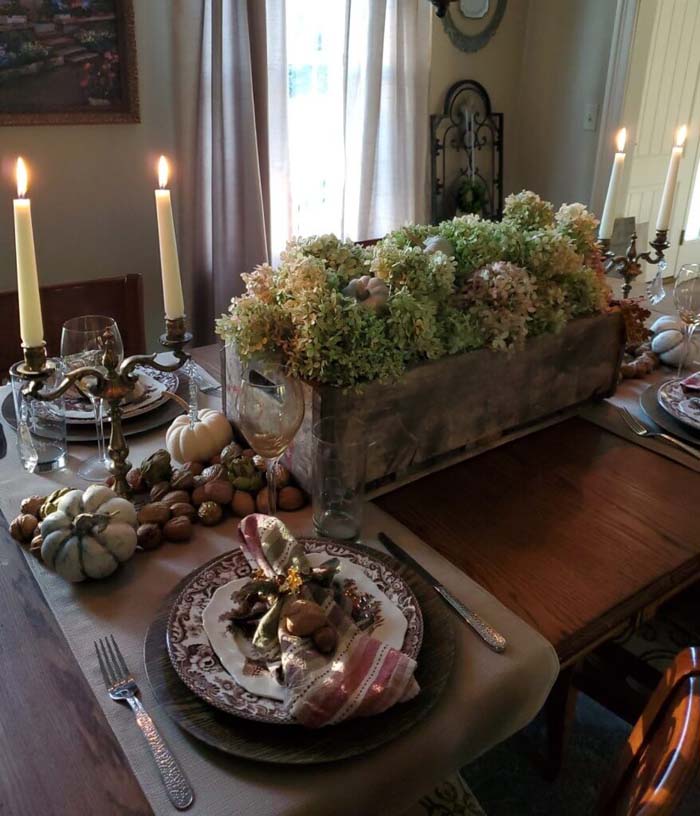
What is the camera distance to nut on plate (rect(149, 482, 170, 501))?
100cm

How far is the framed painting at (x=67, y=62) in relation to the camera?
7.05 ft

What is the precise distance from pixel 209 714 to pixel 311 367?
433 millimetres

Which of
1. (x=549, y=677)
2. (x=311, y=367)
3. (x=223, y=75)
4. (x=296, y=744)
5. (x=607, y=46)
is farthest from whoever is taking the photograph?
(x=607, y=46)

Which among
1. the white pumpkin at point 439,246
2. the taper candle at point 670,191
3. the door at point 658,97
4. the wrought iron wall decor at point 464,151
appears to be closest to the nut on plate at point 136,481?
the white pumpkin at point 439,246

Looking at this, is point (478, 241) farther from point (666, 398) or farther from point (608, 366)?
point (666, 398)

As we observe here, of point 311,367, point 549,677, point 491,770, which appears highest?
point 311,367

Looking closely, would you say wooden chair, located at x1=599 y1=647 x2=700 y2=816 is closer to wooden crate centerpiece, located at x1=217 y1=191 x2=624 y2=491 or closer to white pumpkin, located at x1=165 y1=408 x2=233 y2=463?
wooden crate centerpiece, located at x1=217 y1=191 x2=624 y2=491

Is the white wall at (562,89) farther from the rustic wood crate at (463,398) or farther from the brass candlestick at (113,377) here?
the brass candlestick at (113,377)

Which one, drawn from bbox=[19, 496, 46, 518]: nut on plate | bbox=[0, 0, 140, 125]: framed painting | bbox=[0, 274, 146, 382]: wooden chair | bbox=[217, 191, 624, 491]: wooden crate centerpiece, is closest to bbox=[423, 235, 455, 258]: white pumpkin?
bbox=[217, 191, 624, 491]: wooden crate centerpiece

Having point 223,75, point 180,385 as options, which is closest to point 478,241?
point 180,385

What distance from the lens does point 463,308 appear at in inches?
41.6

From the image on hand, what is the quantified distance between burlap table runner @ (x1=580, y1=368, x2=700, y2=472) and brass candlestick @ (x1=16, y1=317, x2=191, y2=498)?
74cm

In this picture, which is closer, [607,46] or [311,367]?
[311,367]

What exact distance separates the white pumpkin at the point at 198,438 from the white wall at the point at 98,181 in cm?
160
